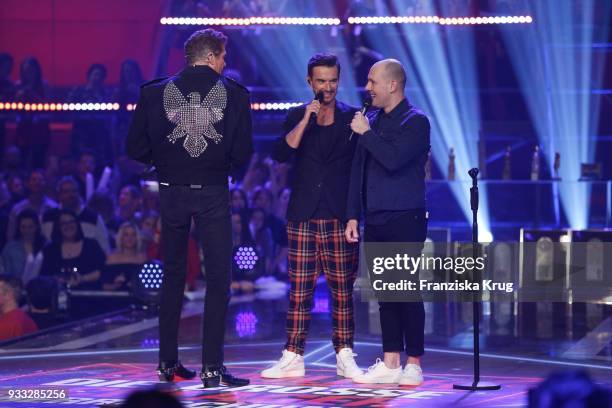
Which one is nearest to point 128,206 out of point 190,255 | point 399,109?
point 190,255

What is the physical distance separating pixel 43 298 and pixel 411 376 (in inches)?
161

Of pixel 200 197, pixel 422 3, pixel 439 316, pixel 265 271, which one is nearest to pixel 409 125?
pixel 200 197

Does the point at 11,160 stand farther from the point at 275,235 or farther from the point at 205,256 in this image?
the point at 205,256

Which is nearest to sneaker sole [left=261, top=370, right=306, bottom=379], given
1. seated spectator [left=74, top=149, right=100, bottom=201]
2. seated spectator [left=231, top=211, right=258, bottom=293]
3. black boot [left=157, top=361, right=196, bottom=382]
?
black boot [left=157, top=361, right=196, bottom=382]

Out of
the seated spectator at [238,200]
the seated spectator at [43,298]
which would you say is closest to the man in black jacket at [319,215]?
the seated spectator at [43,298]

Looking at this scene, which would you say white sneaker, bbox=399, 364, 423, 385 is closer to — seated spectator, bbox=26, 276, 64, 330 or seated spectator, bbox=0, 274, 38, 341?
seated spectator, bbox=0, 274, 38, 341

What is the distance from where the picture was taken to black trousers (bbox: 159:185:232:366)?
5375mm

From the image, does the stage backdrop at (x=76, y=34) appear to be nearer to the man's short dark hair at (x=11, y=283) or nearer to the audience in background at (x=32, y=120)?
the audience in background at (x=32, y=120)

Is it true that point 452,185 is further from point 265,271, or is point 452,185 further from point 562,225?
point 265,271

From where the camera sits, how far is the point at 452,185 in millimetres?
11461

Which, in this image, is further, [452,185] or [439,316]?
[452,185]

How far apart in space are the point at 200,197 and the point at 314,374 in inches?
46.8

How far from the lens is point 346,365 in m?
5.84

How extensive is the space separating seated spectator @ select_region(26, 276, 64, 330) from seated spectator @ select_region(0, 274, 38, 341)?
2.85ft
